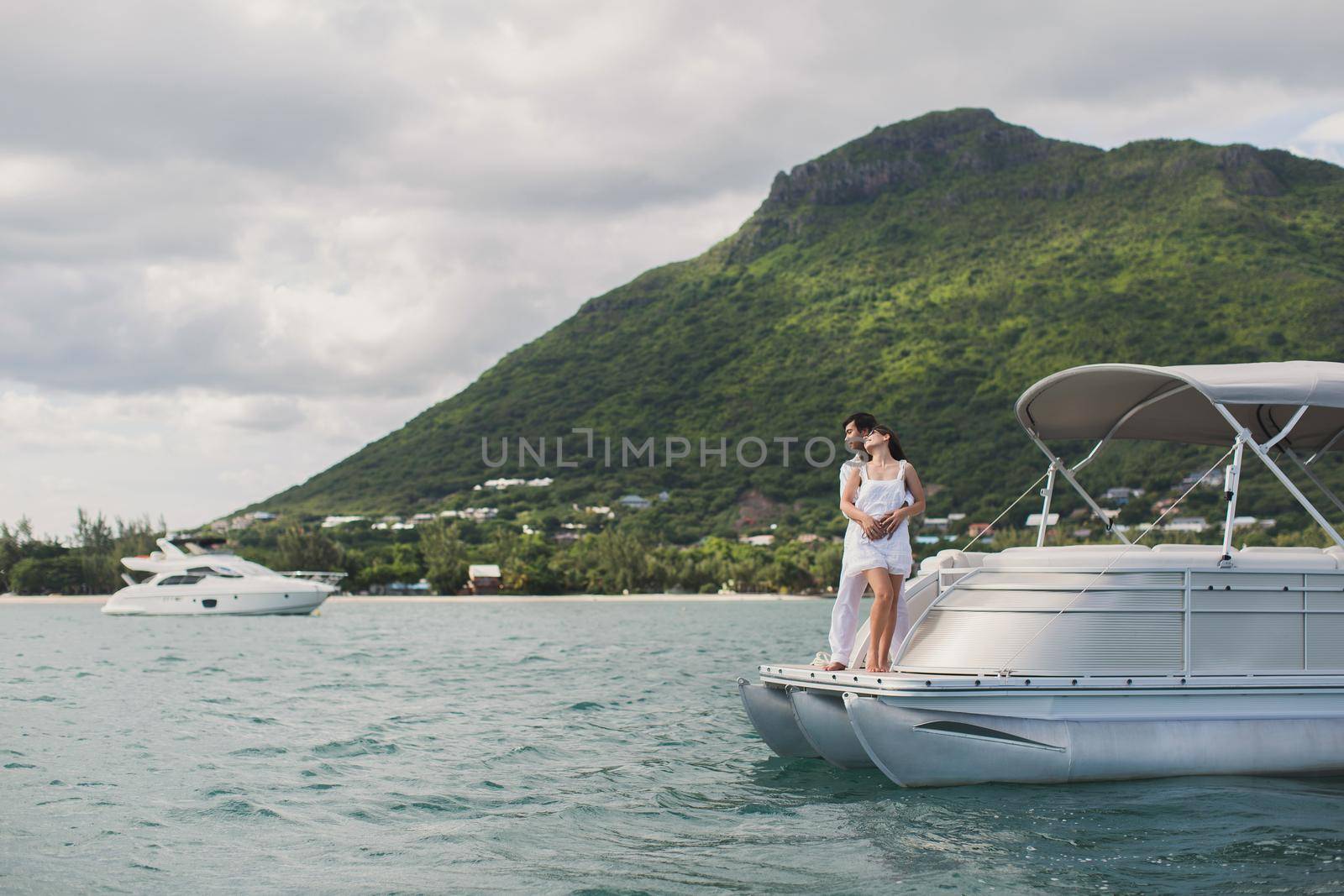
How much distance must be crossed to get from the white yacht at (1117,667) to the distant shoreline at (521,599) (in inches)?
3428

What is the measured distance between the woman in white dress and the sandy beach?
286 ft

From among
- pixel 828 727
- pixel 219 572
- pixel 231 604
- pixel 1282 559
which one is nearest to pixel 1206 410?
pixel 1282 559

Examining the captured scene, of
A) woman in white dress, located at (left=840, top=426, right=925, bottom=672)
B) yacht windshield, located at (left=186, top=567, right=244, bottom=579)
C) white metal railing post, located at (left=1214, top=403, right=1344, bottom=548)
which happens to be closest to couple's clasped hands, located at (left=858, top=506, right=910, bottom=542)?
woman in white dress, located at (left=840, top=426, right=925, bottom=672)

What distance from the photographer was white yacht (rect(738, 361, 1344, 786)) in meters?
10.4

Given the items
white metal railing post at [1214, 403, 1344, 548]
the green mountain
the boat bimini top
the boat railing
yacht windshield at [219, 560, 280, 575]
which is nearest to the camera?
the boat railing

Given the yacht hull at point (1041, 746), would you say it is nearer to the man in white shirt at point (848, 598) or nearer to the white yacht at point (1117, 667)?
the white yacht at point (1117, 667)

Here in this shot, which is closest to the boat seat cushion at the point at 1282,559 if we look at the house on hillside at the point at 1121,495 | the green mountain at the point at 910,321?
the house on hillside at the point at 1121,495

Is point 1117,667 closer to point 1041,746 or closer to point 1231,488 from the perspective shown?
point 1041,746

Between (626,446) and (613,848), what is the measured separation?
440 ft

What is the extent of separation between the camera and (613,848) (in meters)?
9.20

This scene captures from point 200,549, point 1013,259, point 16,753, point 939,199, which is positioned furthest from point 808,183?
point 16,753

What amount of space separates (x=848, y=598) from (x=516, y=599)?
92.1m

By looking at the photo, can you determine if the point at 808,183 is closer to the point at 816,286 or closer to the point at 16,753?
the point at 816,286

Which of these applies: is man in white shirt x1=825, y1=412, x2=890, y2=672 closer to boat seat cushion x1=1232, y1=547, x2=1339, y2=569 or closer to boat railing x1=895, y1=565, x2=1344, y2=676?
boat railing x1=895, y1=565, x2=1344, y2=676
